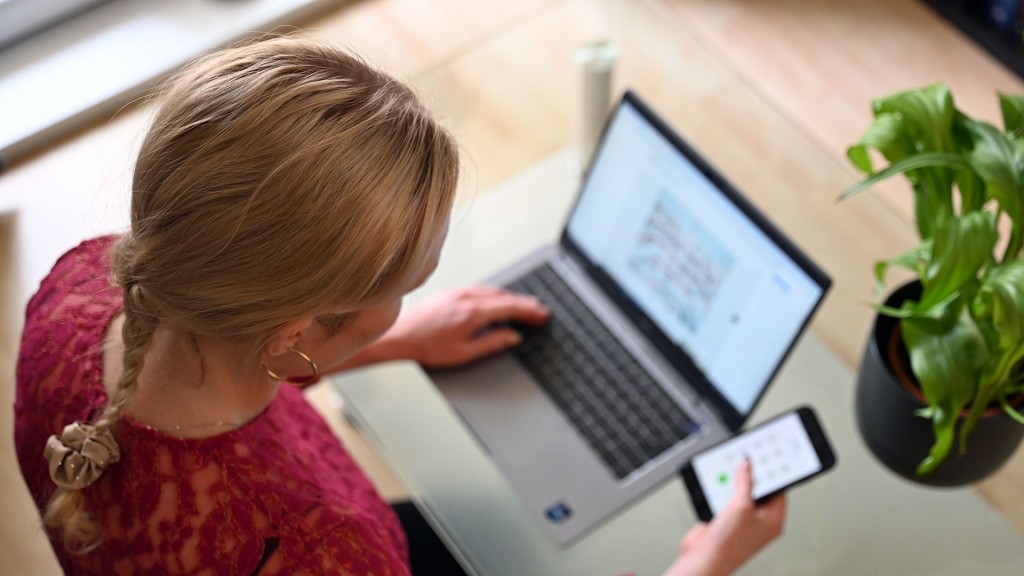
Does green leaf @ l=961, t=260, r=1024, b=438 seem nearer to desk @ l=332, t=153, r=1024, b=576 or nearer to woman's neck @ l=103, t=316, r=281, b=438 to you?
desk @ l=332, t=153, r=1024, b=576

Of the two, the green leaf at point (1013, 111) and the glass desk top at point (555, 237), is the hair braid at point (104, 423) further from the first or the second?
the green leaf at point (1013, 111)

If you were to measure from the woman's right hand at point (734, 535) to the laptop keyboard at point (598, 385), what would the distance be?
15cm

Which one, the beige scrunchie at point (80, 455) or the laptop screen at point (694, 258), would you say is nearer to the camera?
the beige scrunchie at point (80, 455)

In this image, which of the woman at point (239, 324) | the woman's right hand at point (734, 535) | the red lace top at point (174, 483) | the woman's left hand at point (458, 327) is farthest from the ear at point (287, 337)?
the woman's right hand at point (734, 535)

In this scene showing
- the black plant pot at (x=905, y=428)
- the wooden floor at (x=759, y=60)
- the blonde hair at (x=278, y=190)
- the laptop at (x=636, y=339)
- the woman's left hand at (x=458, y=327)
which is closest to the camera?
the blonde hair at (x=278, y=190)

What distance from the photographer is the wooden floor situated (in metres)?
1.52

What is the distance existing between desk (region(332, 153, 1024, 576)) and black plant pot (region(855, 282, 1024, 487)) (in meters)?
0.07

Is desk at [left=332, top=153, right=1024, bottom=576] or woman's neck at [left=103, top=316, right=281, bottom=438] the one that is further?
desk at [left=332, top=153, right=1024, bottom=576]

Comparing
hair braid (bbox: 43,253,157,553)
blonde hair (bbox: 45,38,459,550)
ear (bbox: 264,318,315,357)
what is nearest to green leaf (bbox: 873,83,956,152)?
blonde hair (bbox: 45,38,459,550)

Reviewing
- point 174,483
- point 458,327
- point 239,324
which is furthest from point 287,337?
point 458,327

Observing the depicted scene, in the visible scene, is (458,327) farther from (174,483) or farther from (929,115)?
(929,115)

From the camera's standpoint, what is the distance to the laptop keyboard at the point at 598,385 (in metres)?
1.30

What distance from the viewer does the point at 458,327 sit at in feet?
4.40

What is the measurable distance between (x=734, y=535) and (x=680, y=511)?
0.45 feet
